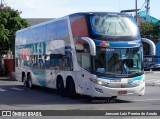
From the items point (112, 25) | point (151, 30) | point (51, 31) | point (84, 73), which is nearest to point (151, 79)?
point (51, 31)

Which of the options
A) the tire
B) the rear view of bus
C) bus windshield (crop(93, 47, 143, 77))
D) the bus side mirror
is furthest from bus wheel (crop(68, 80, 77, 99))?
the bus side mirror

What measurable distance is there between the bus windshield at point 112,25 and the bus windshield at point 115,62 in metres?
0.72

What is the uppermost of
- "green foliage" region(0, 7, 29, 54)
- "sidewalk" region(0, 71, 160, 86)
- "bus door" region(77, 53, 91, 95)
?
"green foliage" region(0, 7, 29, 54)

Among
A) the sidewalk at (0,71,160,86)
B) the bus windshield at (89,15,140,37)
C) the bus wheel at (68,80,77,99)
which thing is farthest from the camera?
the sidewalk at (0,71,160,86)

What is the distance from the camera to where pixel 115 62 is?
55.5 ft

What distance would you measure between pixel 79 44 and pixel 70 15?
5.87ft

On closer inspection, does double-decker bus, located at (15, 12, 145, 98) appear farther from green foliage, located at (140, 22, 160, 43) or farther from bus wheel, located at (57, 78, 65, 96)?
green foliage, located at (140, 22, 160, 43)

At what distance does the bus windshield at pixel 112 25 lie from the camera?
56.4 ft

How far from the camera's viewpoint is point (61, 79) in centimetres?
1983

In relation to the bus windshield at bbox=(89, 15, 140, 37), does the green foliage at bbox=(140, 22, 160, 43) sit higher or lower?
higher

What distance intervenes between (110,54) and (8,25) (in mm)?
26491

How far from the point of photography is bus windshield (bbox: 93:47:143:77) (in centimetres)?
1683

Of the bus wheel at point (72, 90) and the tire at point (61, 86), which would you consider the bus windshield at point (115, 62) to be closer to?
the bus wheel at point (72, 90)

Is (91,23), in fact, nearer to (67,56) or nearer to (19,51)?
(67,56)
